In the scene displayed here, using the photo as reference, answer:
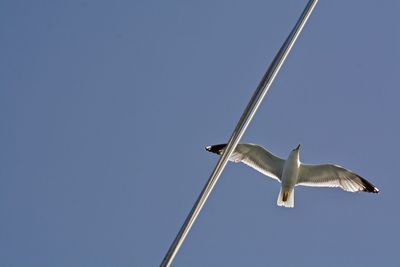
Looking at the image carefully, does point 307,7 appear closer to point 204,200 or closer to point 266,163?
point 204,200

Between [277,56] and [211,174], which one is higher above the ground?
[277,56]

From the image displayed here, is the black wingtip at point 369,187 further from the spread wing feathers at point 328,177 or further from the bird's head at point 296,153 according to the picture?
the bird's head at point 296,153

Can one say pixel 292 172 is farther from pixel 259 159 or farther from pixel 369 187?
pixel 369 187

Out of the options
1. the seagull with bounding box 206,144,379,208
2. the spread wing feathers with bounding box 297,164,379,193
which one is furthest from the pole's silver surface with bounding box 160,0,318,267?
the spread wing feathers with bounding box 297,164,379,193

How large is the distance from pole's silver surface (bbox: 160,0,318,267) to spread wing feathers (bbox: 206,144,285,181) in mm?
7505

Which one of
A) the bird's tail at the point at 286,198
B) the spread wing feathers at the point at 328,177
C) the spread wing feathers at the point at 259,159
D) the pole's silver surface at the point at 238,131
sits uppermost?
the spread wing feathers at the point at 328,177

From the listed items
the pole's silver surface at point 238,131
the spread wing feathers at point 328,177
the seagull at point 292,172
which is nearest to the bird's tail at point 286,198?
the seagull at point 292,172

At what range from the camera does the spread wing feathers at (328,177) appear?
10453mm

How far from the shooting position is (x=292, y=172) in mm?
10516

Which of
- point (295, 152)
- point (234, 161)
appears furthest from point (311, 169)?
point (234, 161)

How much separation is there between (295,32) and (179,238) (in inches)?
45.4

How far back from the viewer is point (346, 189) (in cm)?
1048

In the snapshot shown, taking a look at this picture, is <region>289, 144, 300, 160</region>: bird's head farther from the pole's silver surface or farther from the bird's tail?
the pole's silver surface

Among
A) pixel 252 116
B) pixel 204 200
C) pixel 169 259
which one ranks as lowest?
pixel 169 259
